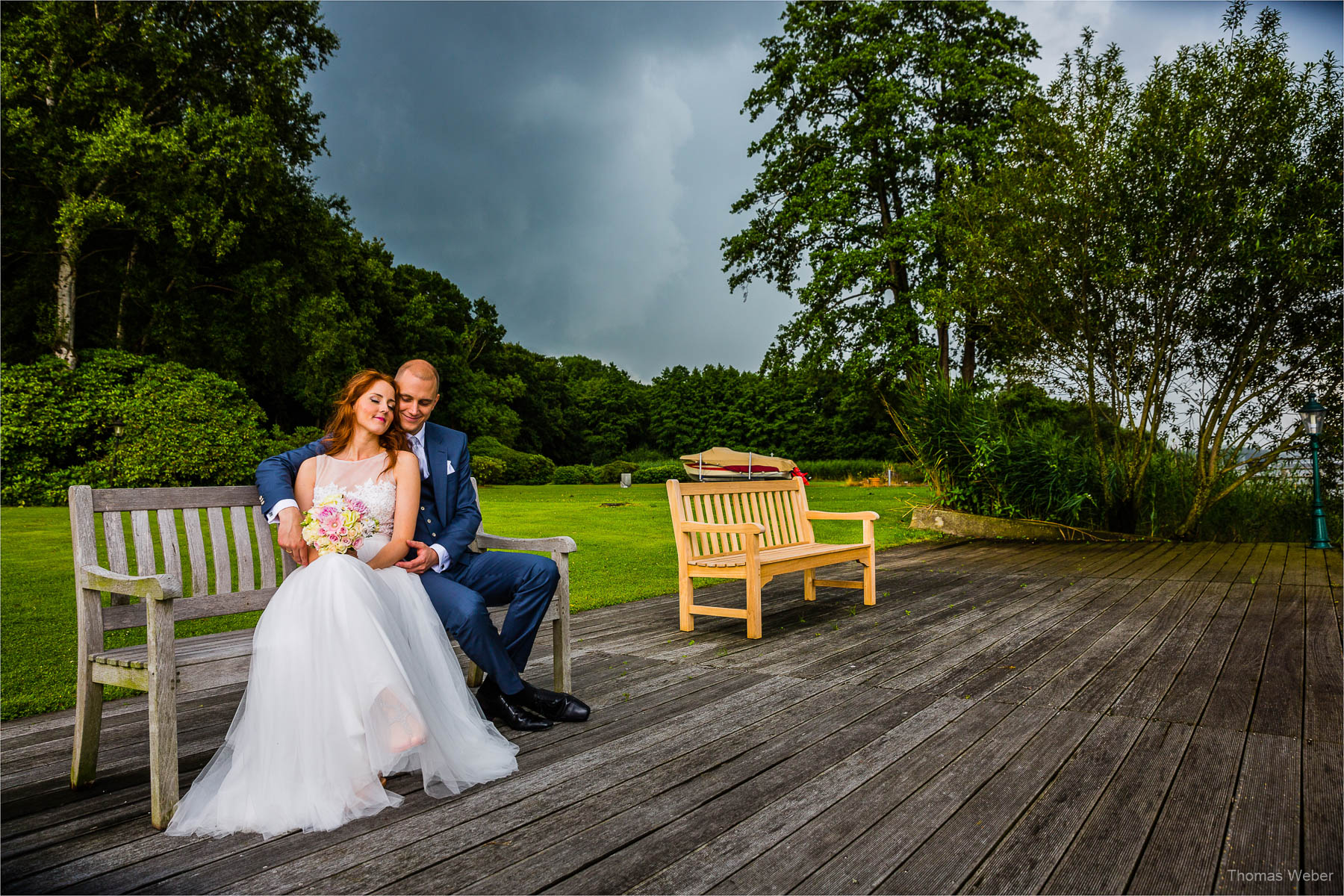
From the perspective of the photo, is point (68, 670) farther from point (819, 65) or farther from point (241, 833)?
point (819, 65)

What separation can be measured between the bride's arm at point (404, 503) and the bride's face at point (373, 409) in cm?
15

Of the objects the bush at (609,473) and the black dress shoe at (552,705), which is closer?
the black dress shoe at (552,705)

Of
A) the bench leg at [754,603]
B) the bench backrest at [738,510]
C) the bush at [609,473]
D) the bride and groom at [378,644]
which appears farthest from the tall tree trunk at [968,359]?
the bride and groom at [378,644]

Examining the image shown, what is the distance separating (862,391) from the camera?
1972cm

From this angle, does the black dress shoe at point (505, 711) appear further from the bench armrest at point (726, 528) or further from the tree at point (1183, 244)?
the tree at point (1183, 244)

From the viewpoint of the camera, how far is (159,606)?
2424 millimetres

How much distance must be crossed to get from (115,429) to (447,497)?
49.8 ft

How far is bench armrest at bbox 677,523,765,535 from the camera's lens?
16.1 ft

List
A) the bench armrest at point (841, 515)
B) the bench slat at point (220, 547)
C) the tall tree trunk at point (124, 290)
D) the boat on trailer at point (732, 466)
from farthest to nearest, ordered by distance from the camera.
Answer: the boat on trailer at point (732, 466) → the tall tree trunk at point (124, 290) → the bench armrest at point (841, 515) → the bench slat at point (220, 547)

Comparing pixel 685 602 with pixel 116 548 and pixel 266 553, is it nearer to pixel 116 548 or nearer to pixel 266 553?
pixel 266 553

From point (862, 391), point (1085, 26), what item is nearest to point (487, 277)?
point (862, 391)

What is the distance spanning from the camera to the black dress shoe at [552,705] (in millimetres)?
3369

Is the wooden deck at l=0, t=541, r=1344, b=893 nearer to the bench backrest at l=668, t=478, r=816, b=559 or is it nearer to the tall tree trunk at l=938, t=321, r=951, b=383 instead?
the bench backrest at l=668, t=478, r=816, b=559

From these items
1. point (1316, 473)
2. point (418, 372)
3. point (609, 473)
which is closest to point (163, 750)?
point (418, 372)
